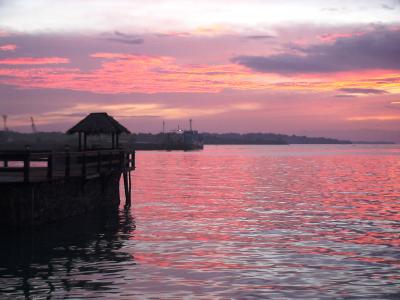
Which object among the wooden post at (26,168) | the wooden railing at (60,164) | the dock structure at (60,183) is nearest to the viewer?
the wooden post at (26,168)

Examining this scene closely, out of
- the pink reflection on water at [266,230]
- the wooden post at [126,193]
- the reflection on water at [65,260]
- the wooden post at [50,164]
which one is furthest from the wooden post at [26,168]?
the wooden post at [126,193]

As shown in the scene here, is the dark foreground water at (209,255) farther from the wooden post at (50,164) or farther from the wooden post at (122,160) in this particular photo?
the wooden post at (122,160)

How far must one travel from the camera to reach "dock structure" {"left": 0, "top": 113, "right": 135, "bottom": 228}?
23109 mm

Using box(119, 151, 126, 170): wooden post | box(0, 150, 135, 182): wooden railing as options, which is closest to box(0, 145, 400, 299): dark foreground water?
box(0, 150, 135, 182): wooden railing

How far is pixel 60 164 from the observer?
3294 centimetres

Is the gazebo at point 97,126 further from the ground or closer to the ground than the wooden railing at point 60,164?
further from the ground

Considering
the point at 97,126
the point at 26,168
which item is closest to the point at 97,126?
the point at 97,126

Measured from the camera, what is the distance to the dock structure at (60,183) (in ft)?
75.8

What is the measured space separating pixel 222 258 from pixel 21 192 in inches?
344

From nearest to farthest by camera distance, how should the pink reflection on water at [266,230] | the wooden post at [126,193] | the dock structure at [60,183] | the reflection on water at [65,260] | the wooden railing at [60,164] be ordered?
the reflection on water at [65,260] → the pink reflection on water at [266,230] → the dock structure at [60,183] → the wooden railing at [60,164] → the wooden post at [126,193]

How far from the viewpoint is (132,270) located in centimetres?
1770

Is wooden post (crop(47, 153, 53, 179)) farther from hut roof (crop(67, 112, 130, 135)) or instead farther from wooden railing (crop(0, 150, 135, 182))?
hut roof (crop(67, 112, 130, 135))

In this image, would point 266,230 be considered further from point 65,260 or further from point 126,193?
point 126,193

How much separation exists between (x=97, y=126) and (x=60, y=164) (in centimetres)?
391
